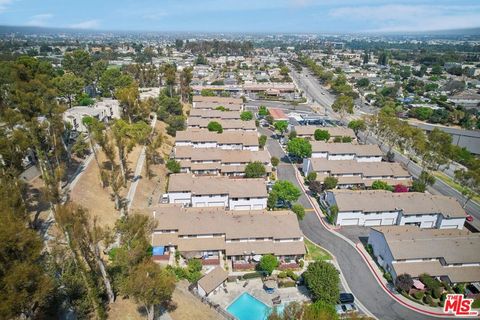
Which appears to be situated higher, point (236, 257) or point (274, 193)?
point (274, 193)

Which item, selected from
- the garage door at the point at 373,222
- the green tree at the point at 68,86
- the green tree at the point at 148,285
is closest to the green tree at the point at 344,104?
the garage door at the point at 373,222

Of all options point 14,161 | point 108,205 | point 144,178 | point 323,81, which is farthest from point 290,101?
point 14,161

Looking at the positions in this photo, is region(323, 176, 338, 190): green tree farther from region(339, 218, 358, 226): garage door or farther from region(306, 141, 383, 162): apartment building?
region(306, 141, 383, 162): apartment building

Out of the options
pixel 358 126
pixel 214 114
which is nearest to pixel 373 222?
pixel 358 126

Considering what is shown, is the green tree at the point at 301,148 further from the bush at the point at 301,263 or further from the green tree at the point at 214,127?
the bush at the point at 301,263

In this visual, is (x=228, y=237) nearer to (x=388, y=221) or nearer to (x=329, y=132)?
(x=388, y=221)

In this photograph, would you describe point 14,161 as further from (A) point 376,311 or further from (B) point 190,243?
(A) point 376,311
